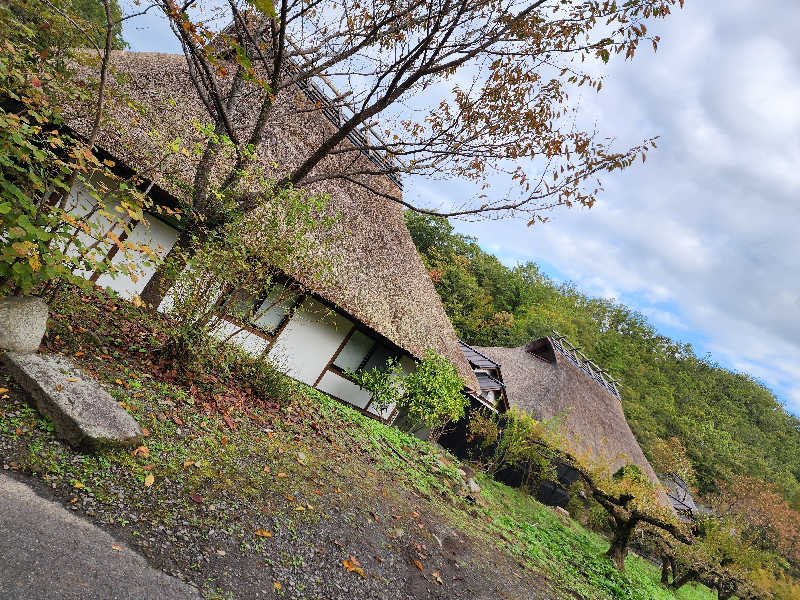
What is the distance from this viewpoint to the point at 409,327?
1120cm

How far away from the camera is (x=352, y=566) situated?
11.2ft

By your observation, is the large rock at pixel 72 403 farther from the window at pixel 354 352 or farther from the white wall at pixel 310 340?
the window at pixel 354 352

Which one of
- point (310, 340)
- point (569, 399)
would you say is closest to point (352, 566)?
point (310, 340)

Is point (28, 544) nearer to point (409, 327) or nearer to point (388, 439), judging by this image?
point (388, 439)

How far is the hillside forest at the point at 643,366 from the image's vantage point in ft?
93.0

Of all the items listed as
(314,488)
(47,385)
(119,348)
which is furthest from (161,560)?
(119,348)

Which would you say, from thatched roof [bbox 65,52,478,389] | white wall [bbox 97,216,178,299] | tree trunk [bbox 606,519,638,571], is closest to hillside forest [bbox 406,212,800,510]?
thatched roof [bbox 65,52,478,389]

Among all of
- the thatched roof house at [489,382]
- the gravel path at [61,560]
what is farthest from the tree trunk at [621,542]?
the gravel path at [61,560]

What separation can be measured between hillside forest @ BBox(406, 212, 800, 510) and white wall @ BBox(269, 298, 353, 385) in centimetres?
1798

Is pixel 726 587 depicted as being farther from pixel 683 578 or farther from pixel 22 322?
pixel 22 322

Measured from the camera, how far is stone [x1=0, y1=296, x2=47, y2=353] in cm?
346

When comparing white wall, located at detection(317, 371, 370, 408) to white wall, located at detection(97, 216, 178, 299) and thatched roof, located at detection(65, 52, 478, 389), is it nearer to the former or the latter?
thatched roof, located at detection(65, 52, 478, 389)

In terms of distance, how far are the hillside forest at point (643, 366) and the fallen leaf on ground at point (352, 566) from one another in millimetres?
24799

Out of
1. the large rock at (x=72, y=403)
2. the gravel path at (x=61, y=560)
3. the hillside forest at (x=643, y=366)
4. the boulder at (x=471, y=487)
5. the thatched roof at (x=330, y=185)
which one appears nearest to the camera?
the gravel path at (x=61, y=560)
